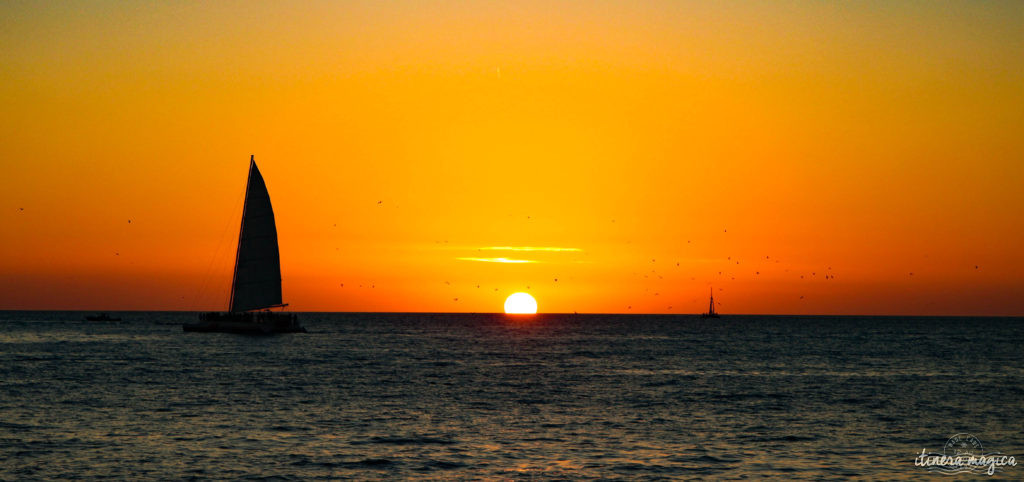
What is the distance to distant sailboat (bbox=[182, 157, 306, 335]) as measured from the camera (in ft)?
403

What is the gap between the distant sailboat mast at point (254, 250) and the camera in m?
123

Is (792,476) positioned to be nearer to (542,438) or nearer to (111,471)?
(542,438)

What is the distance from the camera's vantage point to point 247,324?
12056 cm

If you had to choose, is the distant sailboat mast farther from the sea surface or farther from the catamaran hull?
the sea surface

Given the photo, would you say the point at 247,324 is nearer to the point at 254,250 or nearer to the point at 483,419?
the point at 254,250

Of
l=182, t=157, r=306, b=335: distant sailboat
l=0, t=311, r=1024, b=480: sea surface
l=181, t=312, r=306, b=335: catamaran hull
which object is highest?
l=182, t=157, r=306, b=335: distant sailboat

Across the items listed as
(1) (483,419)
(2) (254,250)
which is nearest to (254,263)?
(2) (254,250)

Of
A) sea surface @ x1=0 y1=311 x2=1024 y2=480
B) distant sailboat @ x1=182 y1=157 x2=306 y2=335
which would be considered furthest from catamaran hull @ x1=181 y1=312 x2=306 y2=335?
sea surface @ x1=0 y1=311 x2=1024 y2=480

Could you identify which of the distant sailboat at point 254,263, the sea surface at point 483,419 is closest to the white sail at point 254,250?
the distant sailboat at point 254,263

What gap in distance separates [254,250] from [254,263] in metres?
1.65

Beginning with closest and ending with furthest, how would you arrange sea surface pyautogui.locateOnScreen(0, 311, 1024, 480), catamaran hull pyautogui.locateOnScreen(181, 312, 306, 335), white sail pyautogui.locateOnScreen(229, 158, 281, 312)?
sea surface pyautogui.locateOnScreen(0, 311, 1024, 480) → catamaran hull pyautogui.locateOnScreen(181, 312, 306, 335) → white sail pyautogui.locateOnScreen(229, 158, 281, 312)

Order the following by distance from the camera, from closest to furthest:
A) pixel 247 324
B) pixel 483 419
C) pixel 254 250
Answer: pixel 483 419 → pixel 247 324 → pixel 254 250

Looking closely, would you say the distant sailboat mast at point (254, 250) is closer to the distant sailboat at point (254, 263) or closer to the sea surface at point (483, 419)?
the distant sailboat at point (254, 263)

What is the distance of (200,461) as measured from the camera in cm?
3622
